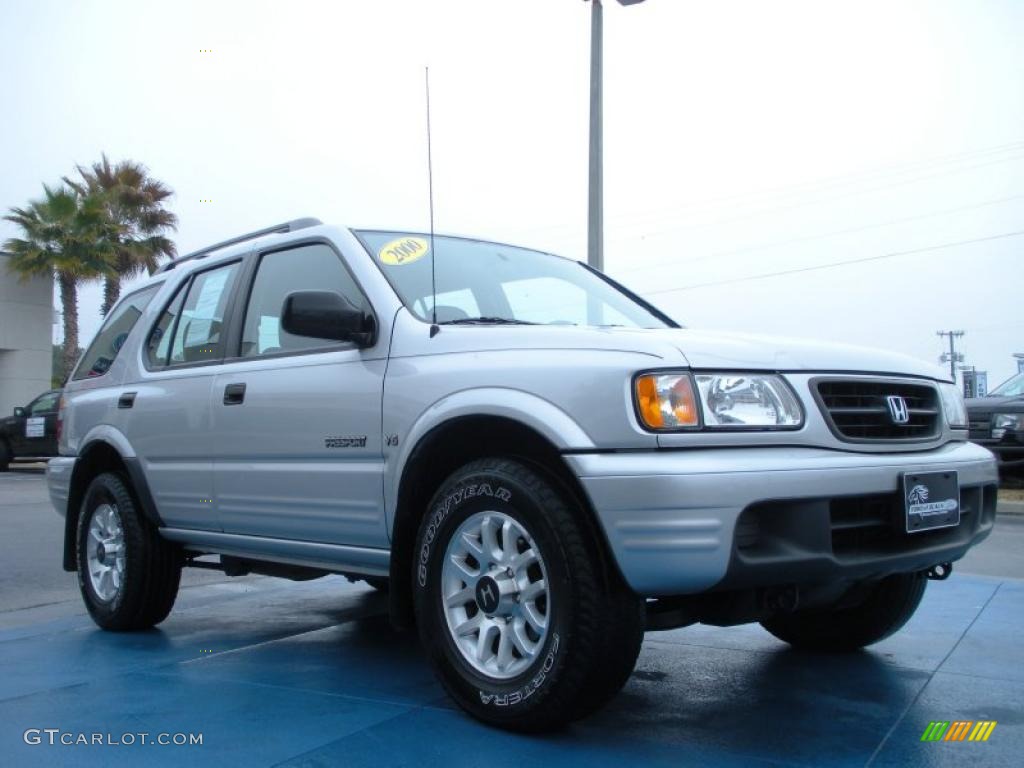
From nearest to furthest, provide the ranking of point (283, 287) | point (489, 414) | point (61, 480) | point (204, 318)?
point (489, 414)
point (283, 287)
point (204, 318)
point (61, 480)

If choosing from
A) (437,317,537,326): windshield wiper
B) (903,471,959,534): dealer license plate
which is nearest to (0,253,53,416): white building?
(437,317,537,326): windshield wiper

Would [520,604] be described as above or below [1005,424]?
above

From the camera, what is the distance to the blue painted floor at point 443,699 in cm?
318

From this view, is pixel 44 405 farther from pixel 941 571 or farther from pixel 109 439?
pixel 941 571

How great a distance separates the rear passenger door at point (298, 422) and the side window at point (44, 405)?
52.9 ft

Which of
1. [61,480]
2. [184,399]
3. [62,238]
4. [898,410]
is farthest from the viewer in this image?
[62,238]

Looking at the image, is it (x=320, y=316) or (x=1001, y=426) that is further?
(x=1001, y=426)

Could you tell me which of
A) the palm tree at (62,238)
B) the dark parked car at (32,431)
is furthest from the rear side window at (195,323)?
the palm tree at (62,238)

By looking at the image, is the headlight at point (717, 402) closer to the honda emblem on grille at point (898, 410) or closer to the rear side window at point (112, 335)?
the honda emblem on grille at point (898, 410)

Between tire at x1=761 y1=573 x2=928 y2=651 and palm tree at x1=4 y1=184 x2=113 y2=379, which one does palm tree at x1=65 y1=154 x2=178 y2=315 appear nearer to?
palm tree at x1=4 y1=184 x2=113 y2=379

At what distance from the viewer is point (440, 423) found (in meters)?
3.52

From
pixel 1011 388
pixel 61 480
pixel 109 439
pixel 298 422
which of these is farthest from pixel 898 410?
pixel 1011 388

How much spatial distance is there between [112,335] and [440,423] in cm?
301

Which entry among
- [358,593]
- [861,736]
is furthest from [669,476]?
[358,593]
